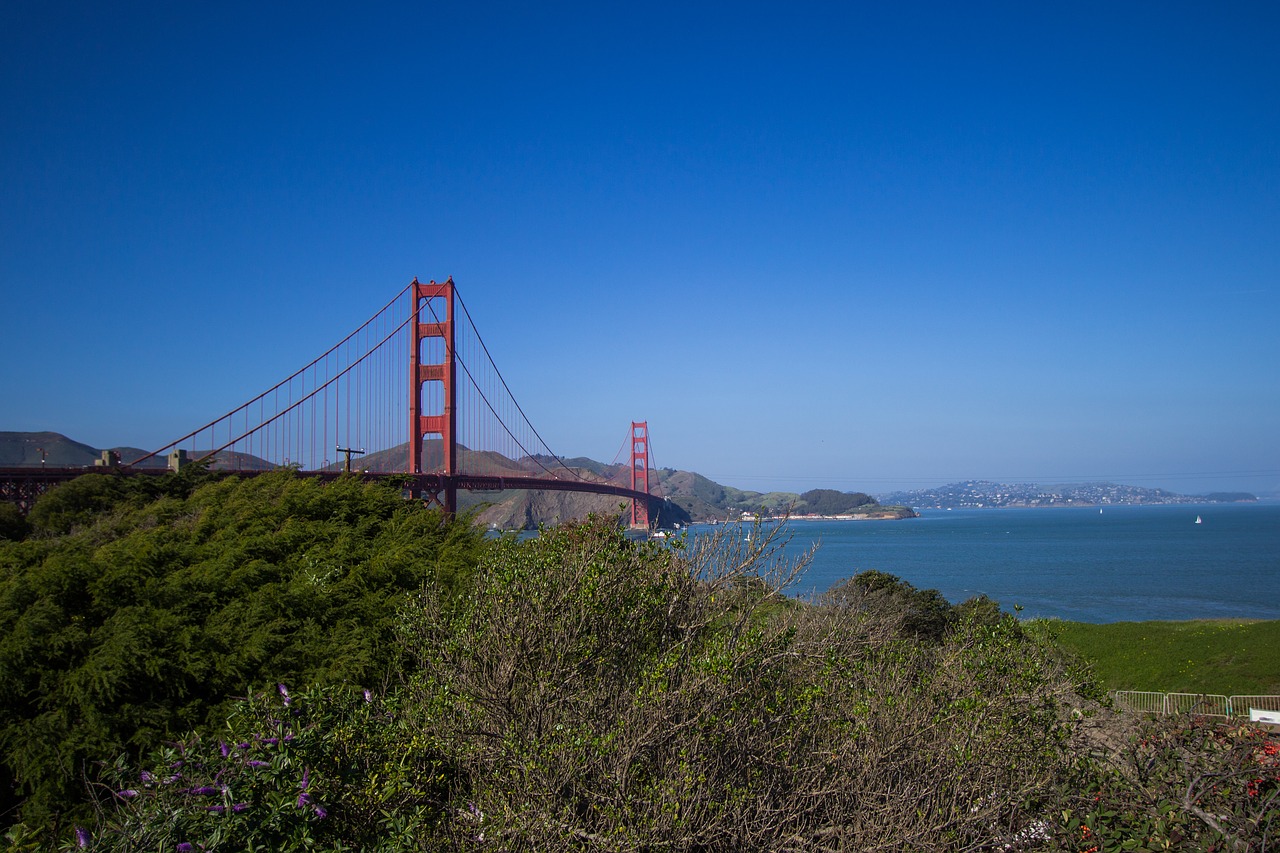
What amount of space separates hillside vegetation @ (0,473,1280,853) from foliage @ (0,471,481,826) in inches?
1.4

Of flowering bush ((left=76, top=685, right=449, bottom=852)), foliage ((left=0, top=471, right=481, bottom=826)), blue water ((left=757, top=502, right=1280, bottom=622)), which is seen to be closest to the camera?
flowering bush ((left=76, top=685, right=449, bottom=852))

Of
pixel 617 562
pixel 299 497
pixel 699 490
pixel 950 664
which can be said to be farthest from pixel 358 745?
pixel 699 490

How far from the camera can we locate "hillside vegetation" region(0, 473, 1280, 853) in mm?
4105

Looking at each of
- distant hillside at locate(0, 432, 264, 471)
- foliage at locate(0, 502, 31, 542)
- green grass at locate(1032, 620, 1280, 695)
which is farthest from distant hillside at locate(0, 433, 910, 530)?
green grass at locate(1032, 620, 1280, 695)

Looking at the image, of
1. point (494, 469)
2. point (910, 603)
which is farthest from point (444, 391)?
point (910, 603)

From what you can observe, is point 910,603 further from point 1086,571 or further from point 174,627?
point 1086,571

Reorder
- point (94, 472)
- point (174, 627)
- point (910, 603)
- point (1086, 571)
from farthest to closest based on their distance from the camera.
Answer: point (1086, 571) → point (94, 472) → point (910, 603) → point (174, 627)

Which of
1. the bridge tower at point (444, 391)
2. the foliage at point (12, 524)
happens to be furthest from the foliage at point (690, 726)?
the bridge tower at point (444, 391)

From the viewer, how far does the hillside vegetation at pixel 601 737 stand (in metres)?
→ 4.11

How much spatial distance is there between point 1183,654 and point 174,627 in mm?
22800

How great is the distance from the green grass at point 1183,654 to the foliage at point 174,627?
14.8 meters

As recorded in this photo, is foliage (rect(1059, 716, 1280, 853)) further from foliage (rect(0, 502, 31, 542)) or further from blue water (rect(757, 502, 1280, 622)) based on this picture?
foliage (rect(0, 502, 31, 542))

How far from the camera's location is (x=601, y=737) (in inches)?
170

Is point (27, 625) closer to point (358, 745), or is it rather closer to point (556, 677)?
point (358, 745)
